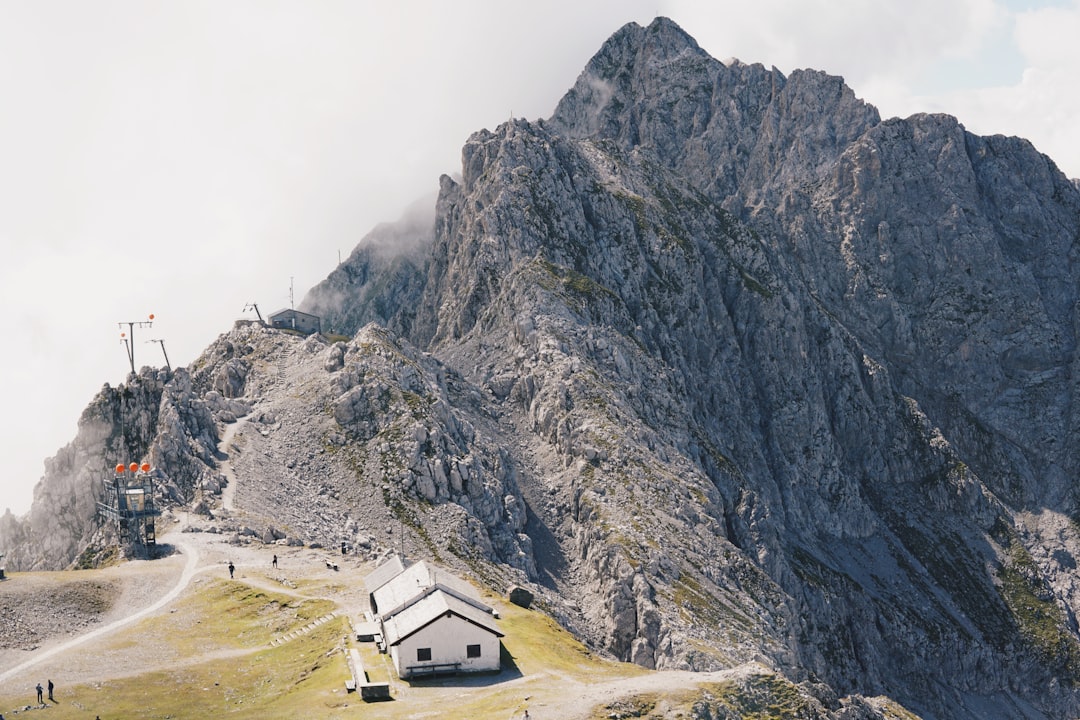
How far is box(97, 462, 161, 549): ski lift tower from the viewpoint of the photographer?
126 m

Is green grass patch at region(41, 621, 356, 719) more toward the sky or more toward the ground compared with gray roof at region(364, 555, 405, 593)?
more toward the ground

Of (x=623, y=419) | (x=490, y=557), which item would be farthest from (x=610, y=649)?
(x=623, y=419)

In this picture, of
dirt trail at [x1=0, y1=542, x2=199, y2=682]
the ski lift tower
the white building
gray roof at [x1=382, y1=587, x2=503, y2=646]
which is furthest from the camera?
the ski lift tower

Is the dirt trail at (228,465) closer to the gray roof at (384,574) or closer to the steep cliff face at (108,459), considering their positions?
the steep cliff face at (108,459)

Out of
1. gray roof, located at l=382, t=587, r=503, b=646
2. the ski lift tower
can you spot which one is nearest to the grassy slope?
gray roof, located at l=382, t=587, r=503, b=646

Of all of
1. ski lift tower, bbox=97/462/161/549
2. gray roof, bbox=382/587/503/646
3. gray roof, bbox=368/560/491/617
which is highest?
ski lift tower, bbox=97/462/161/549

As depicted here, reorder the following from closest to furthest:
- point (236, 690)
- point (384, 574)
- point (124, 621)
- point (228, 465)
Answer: point (236, 690)
point (384, 574)
point (124, 621)
point (228, 465)

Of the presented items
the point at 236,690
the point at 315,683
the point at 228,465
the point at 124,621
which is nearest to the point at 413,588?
the point at 315,683

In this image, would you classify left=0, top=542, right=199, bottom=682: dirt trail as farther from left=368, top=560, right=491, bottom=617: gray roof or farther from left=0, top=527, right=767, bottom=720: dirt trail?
left=368, top=560, right=491, bottom=617: gray roof

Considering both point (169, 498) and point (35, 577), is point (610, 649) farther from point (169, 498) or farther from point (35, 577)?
point (35, 577)

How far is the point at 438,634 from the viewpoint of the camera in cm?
8400

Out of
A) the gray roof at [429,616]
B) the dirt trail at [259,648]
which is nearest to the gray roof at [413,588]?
the gray roof at [429,616]

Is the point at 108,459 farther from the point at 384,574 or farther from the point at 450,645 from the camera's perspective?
the point at 450,645

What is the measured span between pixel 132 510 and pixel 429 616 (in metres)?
58.8
